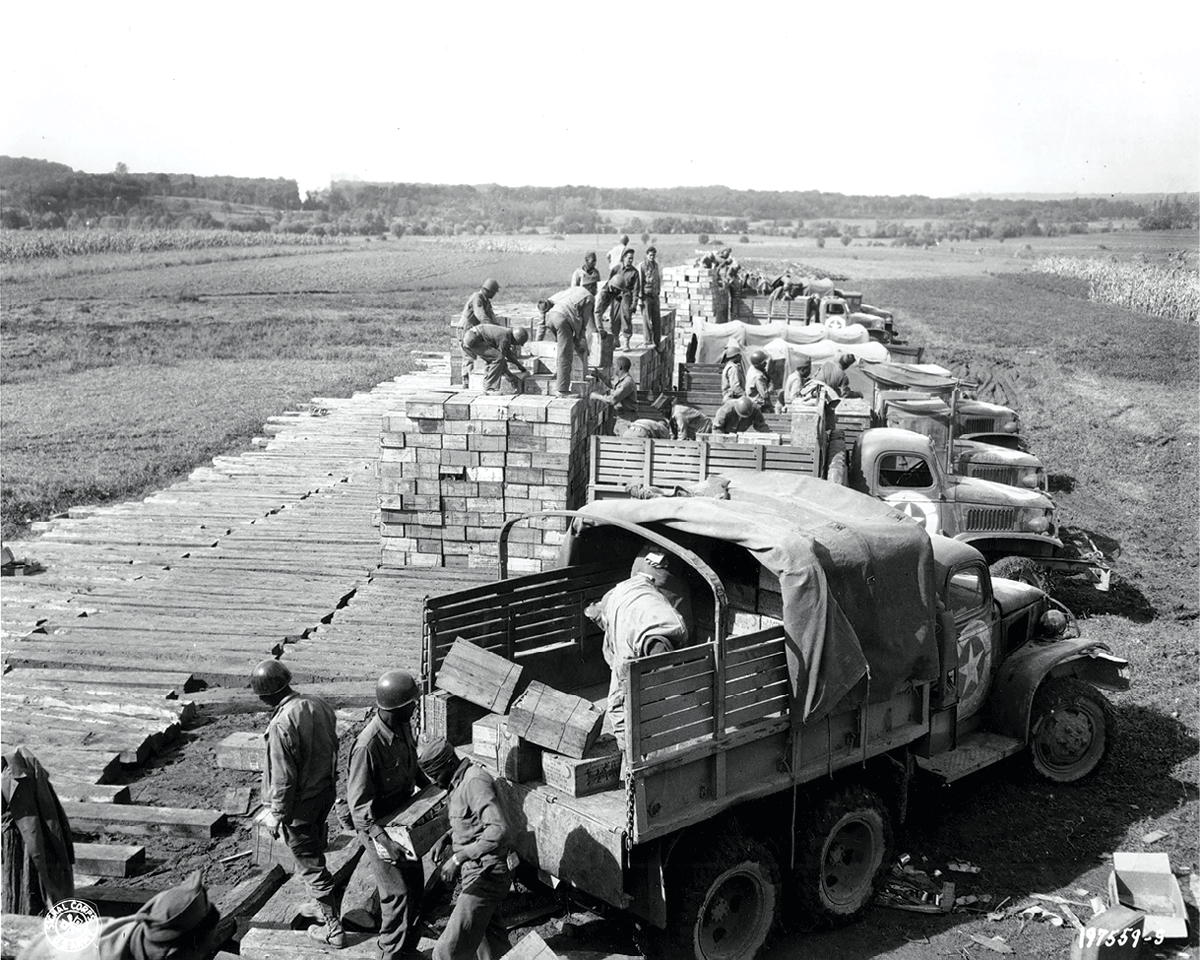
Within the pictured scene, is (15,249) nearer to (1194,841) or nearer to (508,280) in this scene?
(508,280)

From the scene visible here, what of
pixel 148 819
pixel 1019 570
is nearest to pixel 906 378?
pixel 1019 570

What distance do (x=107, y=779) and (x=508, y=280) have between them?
70360 millimetres

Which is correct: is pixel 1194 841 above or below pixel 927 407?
below

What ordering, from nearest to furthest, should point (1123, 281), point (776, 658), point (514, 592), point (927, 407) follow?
point (776, 658) → point (514, 592) → point (927, 407) → point (1123, 281)

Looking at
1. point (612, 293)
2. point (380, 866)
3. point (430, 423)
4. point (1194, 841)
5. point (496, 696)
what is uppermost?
point (612, 293)

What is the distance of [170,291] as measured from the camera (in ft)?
197

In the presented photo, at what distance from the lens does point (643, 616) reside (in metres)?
7.21

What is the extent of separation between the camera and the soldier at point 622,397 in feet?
53.3

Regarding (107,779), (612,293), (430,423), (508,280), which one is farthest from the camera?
(508,280)

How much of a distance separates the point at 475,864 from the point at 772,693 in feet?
6.91

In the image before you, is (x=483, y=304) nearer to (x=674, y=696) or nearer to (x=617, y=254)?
(x=617, y=254)

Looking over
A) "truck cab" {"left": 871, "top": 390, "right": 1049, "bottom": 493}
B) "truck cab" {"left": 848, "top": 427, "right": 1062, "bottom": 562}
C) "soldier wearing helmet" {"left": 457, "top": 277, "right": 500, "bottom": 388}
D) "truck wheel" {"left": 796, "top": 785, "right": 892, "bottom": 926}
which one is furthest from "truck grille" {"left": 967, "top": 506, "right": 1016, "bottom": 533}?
"soldier wearing helmet" {"left": 457, "top": 277, "right": 500, "bottom": 388}

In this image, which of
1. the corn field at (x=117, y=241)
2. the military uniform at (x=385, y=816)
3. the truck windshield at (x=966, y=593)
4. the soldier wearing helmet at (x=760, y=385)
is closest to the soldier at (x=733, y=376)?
the soldier wearing helmet at (x=760, y=385)

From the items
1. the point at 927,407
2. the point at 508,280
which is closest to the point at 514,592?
the point at 927,407
